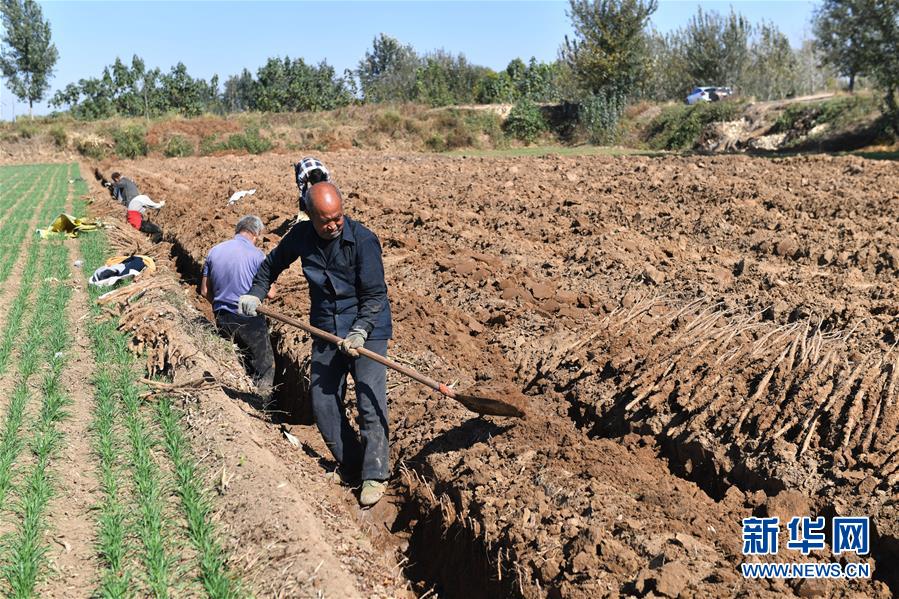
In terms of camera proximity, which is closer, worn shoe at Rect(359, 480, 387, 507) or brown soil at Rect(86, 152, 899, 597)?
brown soil at Rect(86, 152, 899, 597)

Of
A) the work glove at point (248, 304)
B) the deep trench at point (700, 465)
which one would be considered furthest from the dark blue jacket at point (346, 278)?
the deep trench at point (700, 465)

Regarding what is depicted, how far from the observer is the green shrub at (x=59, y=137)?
43.9m

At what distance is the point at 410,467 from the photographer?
223 inches

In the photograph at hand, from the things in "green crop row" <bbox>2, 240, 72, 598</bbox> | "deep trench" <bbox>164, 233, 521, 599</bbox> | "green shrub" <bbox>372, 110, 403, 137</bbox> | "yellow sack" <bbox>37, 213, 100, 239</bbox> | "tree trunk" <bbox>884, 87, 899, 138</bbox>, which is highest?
"green shrub" <bbox>372, 110, 403, 137</bbox>

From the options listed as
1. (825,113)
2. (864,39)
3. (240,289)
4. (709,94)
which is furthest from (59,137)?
(240,289)

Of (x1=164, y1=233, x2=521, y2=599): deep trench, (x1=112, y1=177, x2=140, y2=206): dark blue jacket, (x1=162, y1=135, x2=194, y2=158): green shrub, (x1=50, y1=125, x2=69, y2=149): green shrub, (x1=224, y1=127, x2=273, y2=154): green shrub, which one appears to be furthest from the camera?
(x1=50, y1=125, x2=69, y2=149): green shrub

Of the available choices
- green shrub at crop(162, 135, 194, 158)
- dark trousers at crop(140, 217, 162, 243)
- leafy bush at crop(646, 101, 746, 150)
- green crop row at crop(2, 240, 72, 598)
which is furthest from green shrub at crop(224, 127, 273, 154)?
green crop row at crop(2, 240, 72, 598)

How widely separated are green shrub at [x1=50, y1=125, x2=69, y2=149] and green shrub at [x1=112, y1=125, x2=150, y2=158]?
4622mm

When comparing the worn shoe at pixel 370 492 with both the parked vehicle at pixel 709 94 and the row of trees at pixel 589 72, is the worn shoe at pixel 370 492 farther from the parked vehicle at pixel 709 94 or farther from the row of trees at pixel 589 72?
the parked vehicle at pixel 709 94

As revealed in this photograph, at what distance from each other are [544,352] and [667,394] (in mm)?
1409

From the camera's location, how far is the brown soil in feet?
14.0

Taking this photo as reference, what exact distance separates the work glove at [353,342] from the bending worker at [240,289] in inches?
92.0

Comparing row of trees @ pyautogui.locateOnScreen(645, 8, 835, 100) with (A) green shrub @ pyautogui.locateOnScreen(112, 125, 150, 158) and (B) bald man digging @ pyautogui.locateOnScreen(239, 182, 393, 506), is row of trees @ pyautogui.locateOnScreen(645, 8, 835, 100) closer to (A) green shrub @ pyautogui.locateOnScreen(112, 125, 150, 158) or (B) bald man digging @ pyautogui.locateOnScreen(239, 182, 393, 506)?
(A) green shrub @ pyautogui.locateOnScreen(112, 125, 150, 158)

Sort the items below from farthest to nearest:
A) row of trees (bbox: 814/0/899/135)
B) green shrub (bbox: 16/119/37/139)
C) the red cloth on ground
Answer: green shrub (bbox: 16/119/37/139) < row of trees (bbox: 814/0/899/135) < the red cloth on ground
